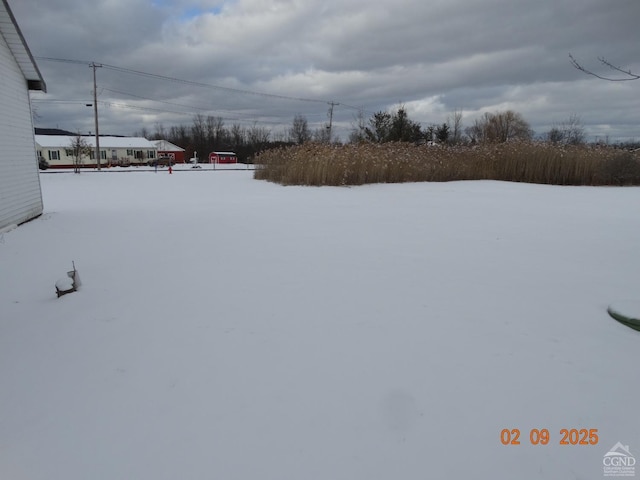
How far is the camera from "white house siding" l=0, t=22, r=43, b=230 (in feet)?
21.9

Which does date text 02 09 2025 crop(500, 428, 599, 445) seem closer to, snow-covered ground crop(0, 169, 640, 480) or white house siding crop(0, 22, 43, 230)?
snow-covered ground crop(0, 169, 640, 480)

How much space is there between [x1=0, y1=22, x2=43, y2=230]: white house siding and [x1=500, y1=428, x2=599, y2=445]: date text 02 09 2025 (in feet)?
25.1

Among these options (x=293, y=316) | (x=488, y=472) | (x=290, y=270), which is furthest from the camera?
(x=290, y=270)

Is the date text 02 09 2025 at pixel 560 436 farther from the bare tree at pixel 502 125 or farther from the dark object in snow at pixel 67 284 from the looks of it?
the bare tree at pixel 502 125

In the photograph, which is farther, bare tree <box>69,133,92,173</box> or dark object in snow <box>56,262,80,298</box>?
bare tree <box>69,133,92,173</box>

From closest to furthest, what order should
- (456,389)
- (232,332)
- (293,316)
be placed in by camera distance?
(456,389), (232,332), (293,316)

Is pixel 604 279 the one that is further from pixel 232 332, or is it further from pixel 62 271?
pixel 62 271

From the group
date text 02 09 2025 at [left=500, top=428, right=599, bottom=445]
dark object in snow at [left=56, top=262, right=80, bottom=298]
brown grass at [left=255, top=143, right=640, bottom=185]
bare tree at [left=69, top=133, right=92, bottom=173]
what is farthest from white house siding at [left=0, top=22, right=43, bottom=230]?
bare tree at [left=69, top=133, right=92, bottom=173]

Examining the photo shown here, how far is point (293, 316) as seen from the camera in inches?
121

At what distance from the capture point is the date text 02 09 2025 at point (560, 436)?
185 cm

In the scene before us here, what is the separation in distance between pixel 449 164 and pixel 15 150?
13.7 meters

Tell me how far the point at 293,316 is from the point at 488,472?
67.6 inches

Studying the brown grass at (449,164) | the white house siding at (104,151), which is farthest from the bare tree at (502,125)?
the white house siding at (104,151)

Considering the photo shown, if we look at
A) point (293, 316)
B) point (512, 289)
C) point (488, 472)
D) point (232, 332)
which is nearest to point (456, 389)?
point (488, 472)
